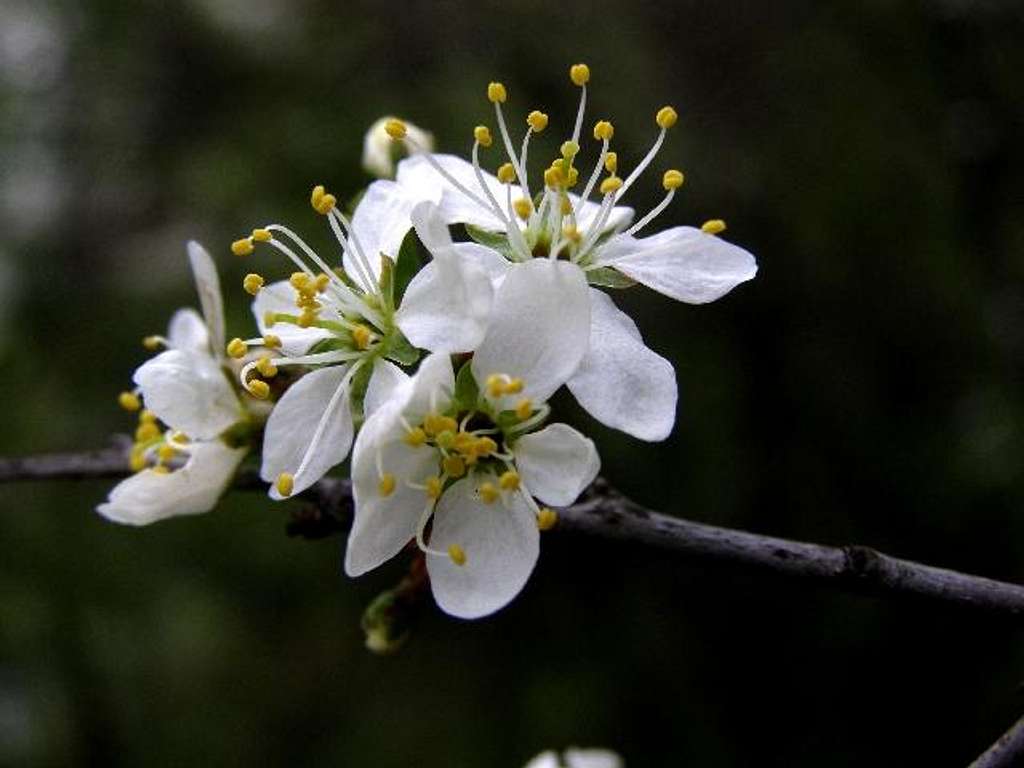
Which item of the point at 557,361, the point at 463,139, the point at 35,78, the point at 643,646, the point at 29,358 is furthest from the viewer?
the point at 35,78

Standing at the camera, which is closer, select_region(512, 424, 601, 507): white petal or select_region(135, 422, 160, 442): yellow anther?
select_region(512, 424, 601, 507): white petal

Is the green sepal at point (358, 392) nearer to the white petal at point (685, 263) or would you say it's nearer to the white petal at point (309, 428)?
the white petal at point (309, 428)

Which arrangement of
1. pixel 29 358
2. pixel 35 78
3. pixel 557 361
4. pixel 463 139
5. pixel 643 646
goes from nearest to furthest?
pixel 557 361 < pixel 643 646 < pixel 463 139 < pixel 29 358 < pixel 35 78

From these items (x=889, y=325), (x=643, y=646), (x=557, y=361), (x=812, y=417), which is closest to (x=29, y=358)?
(x=643, y=646)

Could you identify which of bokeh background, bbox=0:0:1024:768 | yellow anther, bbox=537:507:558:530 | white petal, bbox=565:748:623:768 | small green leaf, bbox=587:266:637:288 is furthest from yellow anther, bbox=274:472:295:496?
bokeh background, bbox=0:0:1024:768

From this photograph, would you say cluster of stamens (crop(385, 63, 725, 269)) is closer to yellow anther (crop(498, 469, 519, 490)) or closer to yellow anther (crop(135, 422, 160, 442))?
yellow anther (crop(498, 469, 519, 490))

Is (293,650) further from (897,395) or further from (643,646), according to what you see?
(897,395)

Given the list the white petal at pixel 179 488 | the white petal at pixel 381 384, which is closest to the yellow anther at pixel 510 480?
the white petal at pixel 381 384

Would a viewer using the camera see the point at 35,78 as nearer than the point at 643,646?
No

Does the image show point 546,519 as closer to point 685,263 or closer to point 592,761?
point 685,263
